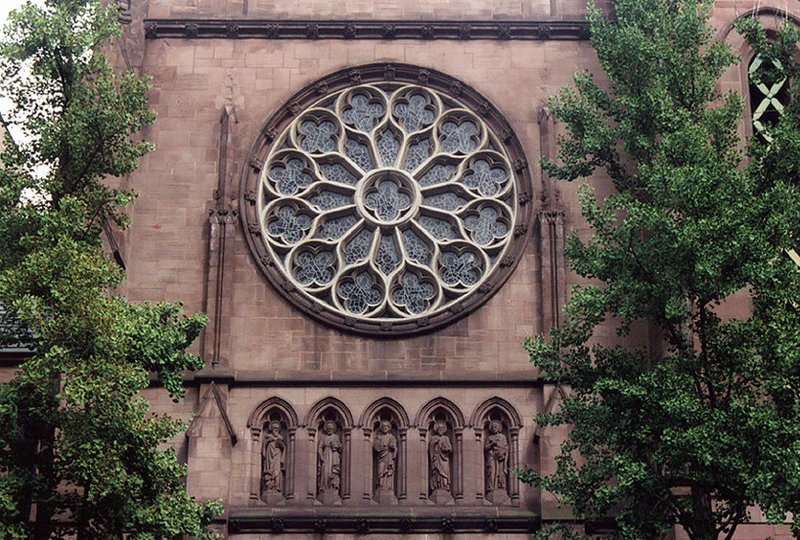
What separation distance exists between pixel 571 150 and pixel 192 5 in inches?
360

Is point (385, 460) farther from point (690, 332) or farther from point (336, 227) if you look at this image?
point (690, 332)

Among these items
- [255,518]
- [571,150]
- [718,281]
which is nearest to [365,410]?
[255,518]

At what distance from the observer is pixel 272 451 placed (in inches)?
1056

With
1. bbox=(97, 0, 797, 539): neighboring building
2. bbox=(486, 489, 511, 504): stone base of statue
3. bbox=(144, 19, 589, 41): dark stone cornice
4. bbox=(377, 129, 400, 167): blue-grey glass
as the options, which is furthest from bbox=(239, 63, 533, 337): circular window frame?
bbox=(486, 489, 511, 504): stone base of statue

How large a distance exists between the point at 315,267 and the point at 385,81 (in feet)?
12.5

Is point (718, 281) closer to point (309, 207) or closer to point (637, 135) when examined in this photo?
point (637, 135)

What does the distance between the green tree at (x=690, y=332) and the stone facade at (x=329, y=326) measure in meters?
3.62

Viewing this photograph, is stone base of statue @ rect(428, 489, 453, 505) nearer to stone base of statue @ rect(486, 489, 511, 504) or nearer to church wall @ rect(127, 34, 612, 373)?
stone base of statue @ rect(486, 489, 511, 504)

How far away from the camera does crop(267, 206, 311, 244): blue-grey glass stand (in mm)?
28703

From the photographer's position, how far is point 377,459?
26812 mm

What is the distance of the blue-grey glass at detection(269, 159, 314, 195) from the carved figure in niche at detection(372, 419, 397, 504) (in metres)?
4.79

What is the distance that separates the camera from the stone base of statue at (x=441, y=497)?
86.8 feet

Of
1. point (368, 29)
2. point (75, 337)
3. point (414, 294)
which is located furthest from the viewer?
point (368, 29)

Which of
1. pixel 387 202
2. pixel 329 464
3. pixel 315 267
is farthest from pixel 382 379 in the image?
pixel 387 202
